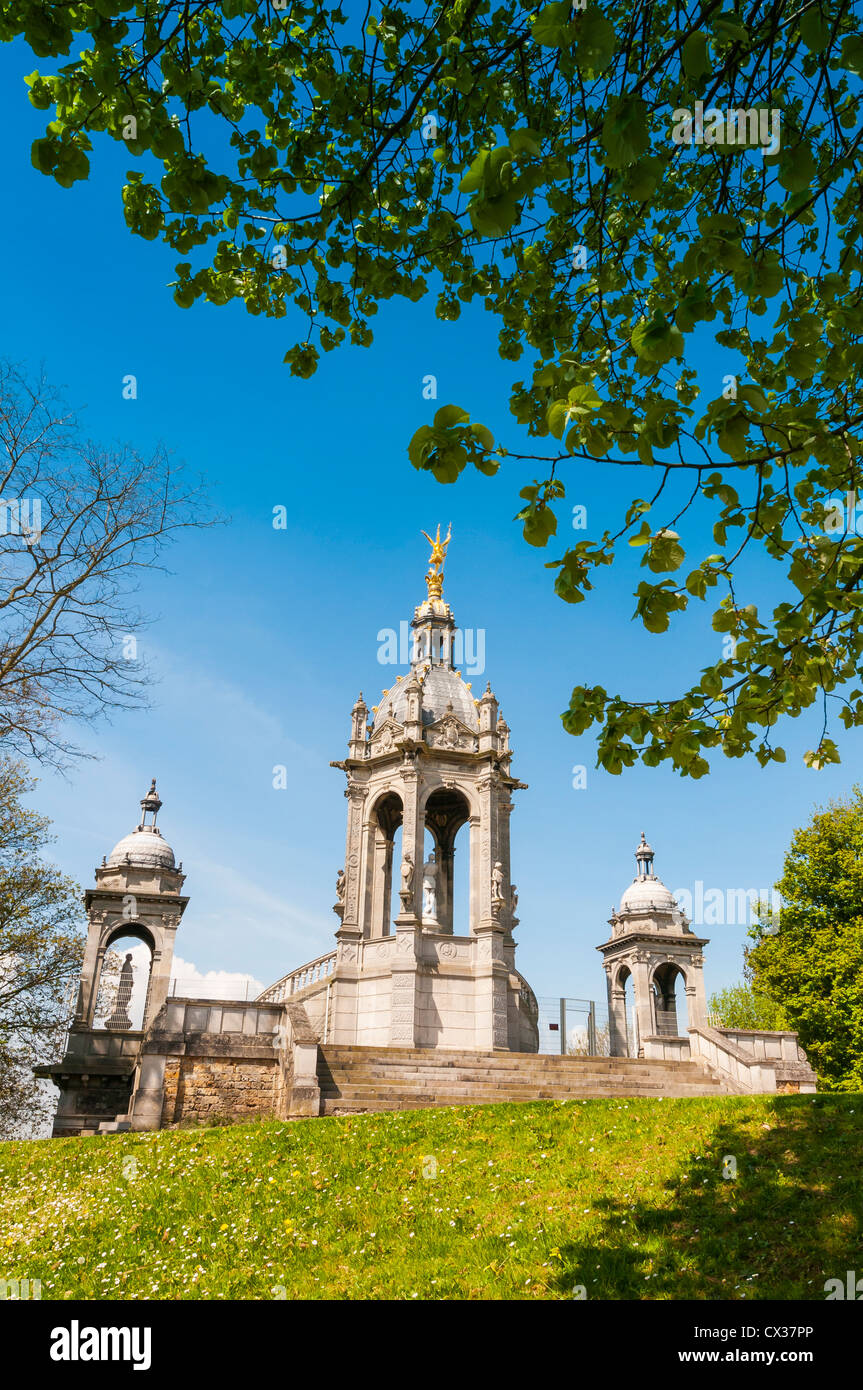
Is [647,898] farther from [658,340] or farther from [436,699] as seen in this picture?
[658,340]

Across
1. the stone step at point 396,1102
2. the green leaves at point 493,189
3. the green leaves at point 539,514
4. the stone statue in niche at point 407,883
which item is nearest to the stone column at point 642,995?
the stone statue in niche at point 407,883

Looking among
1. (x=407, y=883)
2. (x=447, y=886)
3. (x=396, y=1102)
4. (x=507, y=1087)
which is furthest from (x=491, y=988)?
(x=396, y=1102)

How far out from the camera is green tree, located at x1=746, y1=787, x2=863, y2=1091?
31016 mm

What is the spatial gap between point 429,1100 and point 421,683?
38.4 ft

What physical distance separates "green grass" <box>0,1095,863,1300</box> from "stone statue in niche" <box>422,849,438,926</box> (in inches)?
418

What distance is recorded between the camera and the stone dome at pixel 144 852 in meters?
32.3

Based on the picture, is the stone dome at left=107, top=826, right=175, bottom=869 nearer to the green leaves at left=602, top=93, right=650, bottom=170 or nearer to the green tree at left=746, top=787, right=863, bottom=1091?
the green tree at left=746, top=787, right=863, bottom=1091

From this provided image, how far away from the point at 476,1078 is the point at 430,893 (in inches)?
304

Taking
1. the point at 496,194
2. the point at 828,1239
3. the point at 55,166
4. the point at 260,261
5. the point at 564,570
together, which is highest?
the point at 260,261

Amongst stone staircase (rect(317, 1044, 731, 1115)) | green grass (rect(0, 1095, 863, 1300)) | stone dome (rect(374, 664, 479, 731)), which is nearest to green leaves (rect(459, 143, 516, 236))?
green grass (rect(0, 1095, 863, 1300))

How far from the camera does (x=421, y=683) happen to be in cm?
2517

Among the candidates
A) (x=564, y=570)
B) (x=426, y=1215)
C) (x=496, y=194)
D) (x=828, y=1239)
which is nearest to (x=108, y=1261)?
(x=426, y=1215)

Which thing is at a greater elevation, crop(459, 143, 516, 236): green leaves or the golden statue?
the golden statue
